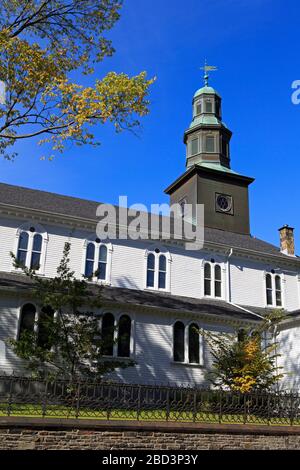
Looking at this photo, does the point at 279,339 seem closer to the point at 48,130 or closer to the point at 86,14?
the point at 48,130

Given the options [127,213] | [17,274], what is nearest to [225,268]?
[127,213]

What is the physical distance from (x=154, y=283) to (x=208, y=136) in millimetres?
15334

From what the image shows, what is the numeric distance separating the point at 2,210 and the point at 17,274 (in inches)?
123

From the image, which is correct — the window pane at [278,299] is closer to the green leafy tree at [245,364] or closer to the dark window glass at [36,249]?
the green leafy tree at [245,364]

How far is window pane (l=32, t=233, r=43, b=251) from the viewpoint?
23906mm

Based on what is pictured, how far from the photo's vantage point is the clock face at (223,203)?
34.3 m

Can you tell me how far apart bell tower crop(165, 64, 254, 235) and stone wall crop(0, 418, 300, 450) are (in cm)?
2032

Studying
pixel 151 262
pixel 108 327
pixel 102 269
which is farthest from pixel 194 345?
pixel 102 269

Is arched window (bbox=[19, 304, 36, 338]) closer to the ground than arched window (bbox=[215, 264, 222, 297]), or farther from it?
closer to the ground

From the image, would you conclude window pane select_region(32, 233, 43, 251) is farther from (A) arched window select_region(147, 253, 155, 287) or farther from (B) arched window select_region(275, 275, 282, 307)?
(B) arched window select_region(275, 275, 282, 307)

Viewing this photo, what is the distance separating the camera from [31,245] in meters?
23.8

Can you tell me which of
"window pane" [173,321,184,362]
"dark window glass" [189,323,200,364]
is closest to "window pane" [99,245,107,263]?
"window pane" [173,321,184,362]

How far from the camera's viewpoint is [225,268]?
28.7 meters

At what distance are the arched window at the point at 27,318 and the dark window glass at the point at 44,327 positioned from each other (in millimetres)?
386
